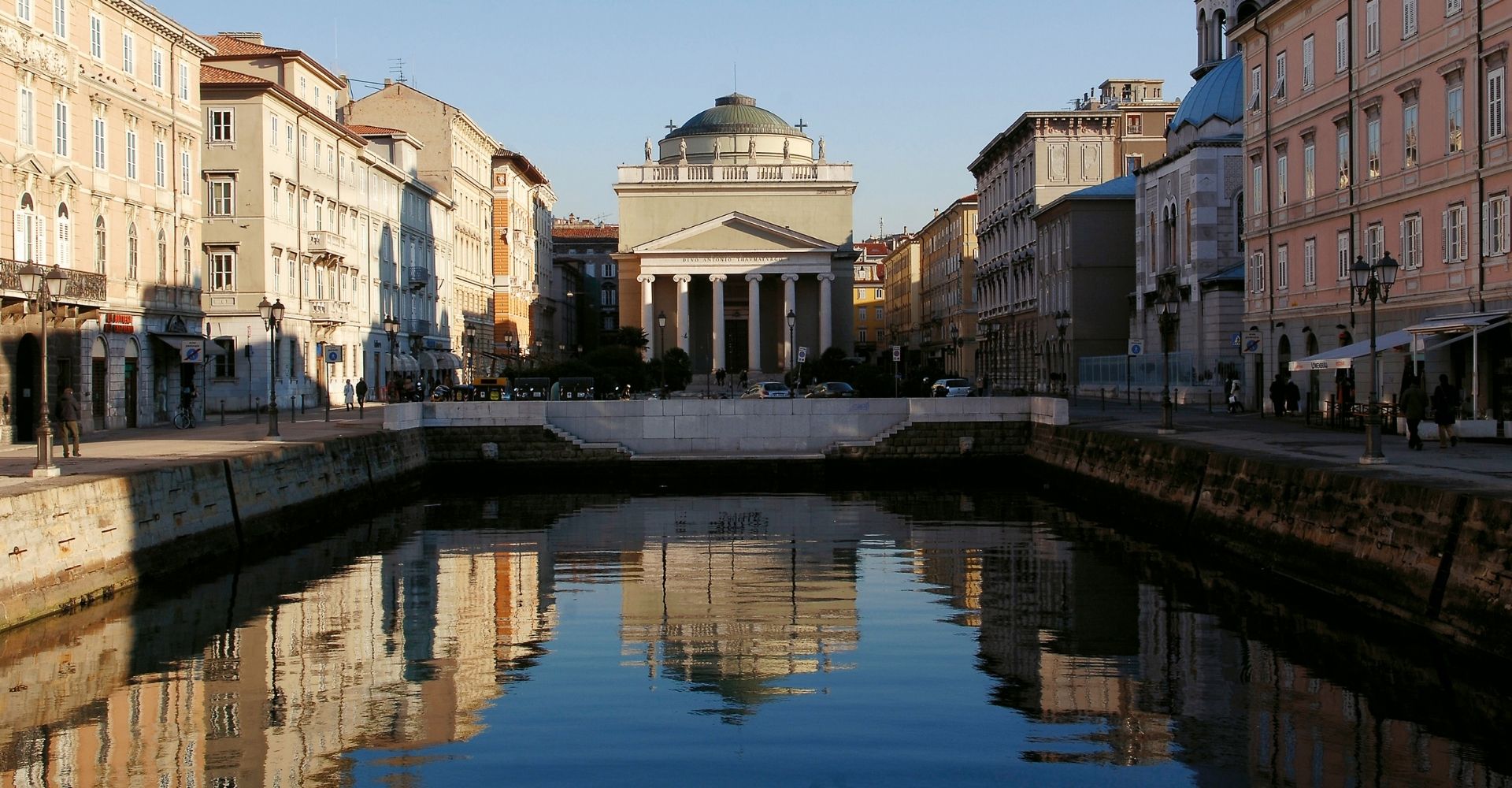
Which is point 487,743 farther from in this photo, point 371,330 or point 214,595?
point 371,330

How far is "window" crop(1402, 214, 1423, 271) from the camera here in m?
36.9

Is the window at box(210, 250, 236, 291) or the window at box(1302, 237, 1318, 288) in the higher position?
the window at box(210, 250, 236, 291)

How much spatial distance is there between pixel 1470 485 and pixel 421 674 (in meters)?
14.3

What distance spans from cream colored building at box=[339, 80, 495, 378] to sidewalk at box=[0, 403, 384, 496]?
3672cm

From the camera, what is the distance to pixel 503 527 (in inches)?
1401

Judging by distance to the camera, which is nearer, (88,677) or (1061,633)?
(88,677)

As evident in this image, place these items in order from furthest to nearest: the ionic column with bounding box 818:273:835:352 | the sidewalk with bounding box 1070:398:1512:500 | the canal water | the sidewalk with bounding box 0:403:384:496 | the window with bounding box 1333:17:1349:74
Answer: the ionic column with bounding box 818:273:835:352 < the window with bounding box 1333:17:1349:74 < the sidewalk with bounding box 0:403:384:496 < the sidewalk with bounding box 1070:398:1512:500 < the canal water

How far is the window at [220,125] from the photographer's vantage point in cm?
5712

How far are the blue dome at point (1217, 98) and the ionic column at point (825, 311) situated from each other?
34.0 m

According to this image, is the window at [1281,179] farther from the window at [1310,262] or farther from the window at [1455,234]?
the window at [1455,234]

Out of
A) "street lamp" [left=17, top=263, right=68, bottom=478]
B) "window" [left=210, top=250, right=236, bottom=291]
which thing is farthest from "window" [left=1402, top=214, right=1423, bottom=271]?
"window" [left=210, top=250, right=236, bottom=291]

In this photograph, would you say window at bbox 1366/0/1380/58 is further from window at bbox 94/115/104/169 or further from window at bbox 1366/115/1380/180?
window at bbox 94/115/104/169

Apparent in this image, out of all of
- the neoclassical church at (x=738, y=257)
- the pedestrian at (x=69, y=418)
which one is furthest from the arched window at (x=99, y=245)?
the neoclassical church at (x=738, y=257)

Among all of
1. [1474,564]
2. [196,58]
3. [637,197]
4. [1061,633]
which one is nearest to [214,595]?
[1061,633]
